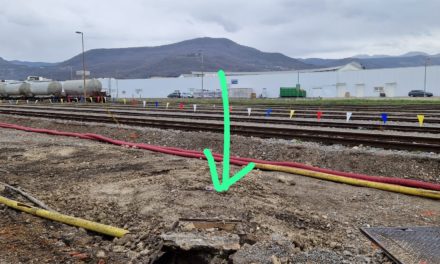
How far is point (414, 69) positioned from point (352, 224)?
8168 centimetres

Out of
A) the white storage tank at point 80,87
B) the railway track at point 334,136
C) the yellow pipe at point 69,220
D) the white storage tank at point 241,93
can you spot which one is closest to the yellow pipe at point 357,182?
the railway track at point 334,136

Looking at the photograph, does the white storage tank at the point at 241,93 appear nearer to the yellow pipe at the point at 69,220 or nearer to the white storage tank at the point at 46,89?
the white storage tank at the point at 46,89

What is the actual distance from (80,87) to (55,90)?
14.9ft

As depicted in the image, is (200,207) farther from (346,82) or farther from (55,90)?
(346,82)

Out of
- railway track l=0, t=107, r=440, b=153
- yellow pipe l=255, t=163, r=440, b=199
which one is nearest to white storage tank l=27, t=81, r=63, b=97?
railway track l=0, t=107, r=440, b=153

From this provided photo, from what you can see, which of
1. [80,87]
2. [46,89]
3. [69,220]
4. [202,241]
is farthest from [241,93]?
[202,241]

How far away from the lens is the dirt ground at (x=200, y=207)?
5.32 m

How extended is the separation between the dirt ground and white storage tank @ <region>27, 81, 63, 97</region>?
173 feet

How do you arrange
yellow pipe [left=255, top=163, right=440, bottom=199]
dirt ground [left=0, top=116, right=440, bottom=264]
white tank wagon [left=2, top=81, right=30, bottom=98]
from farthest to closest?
white tank wagon [left=2, top=81, right=30, bottom=98], yellow pipe [left=255, top=163, right=440, bottom=199], dirt ground [left=0, top=116, right=440, bottom=264]

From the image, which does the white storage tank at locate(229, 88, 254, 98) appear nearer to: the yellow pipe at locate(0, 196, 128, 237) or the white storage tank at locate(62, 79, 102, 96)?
the white storage tank at locate(62, 79, 102, 96)

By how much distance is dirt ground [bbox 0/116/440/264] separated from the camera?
209 inches

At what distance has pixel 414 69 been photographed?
80.1 m

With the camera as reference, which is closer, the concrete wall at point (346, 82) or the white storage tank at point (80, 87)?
the white storage tank at point (80, 87)

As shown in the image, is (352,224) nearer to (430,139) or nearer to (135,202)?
(135,202)
